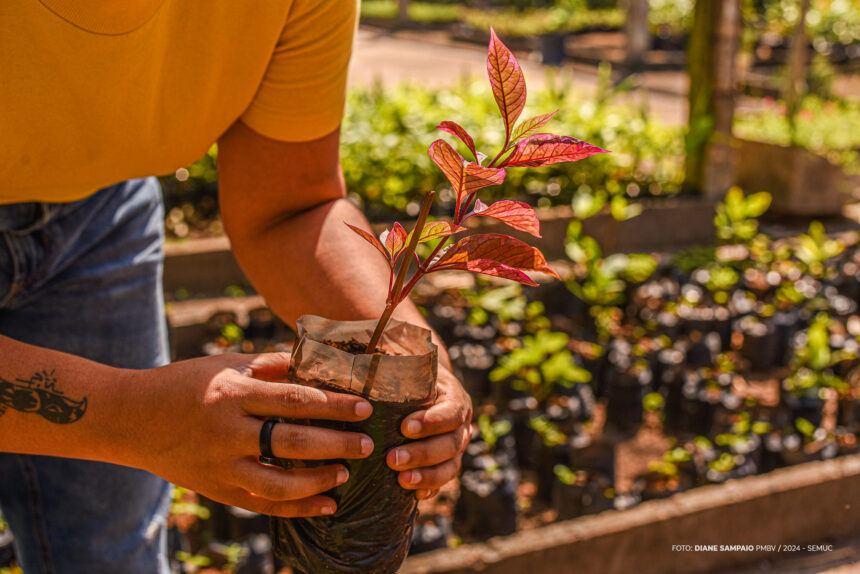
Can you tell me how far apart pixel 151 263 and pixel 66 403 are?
603 mm

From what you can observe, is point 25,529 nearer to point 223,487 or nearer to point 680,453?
point 223,487

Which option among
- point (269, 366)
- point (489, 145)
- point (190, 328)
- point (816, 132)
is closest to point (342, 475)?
point (269, 366)

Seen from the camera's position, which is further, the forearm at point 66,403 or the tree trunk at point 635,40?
the tree trunk at point 635,40

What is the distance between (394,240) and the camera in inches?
39.0

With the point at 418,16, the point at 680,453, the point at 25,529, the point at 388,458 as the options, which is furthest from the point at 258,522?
the point at 418,16

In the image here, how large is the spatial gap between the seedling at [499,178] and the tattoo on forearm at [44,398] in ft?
1.34

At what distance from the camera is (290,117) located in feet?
4.06

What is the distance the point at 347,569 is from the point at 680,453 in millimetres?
2094

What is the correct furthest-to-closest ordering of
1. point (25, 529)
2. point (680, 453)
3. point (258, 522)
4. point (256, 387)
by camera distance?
point (680, 453) < point (258, 522) < point (25, 529) < point (256, 387)

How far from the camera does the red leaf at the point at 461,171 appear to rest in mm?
914

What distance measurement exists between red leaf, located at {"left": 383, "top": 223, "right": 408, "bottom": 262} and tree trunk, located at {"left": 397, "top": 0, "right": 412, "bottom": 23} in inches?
799

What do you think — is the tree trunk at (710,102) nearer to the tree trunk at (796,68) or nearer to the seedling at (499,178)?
the tree trunk at (796,68)

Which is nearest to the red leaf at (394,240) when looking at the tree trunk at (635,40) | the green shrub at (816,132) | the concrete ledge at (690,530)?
the concrete ledge at (690,530)

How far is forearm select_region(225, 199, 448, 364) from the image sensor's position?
1.23 m
